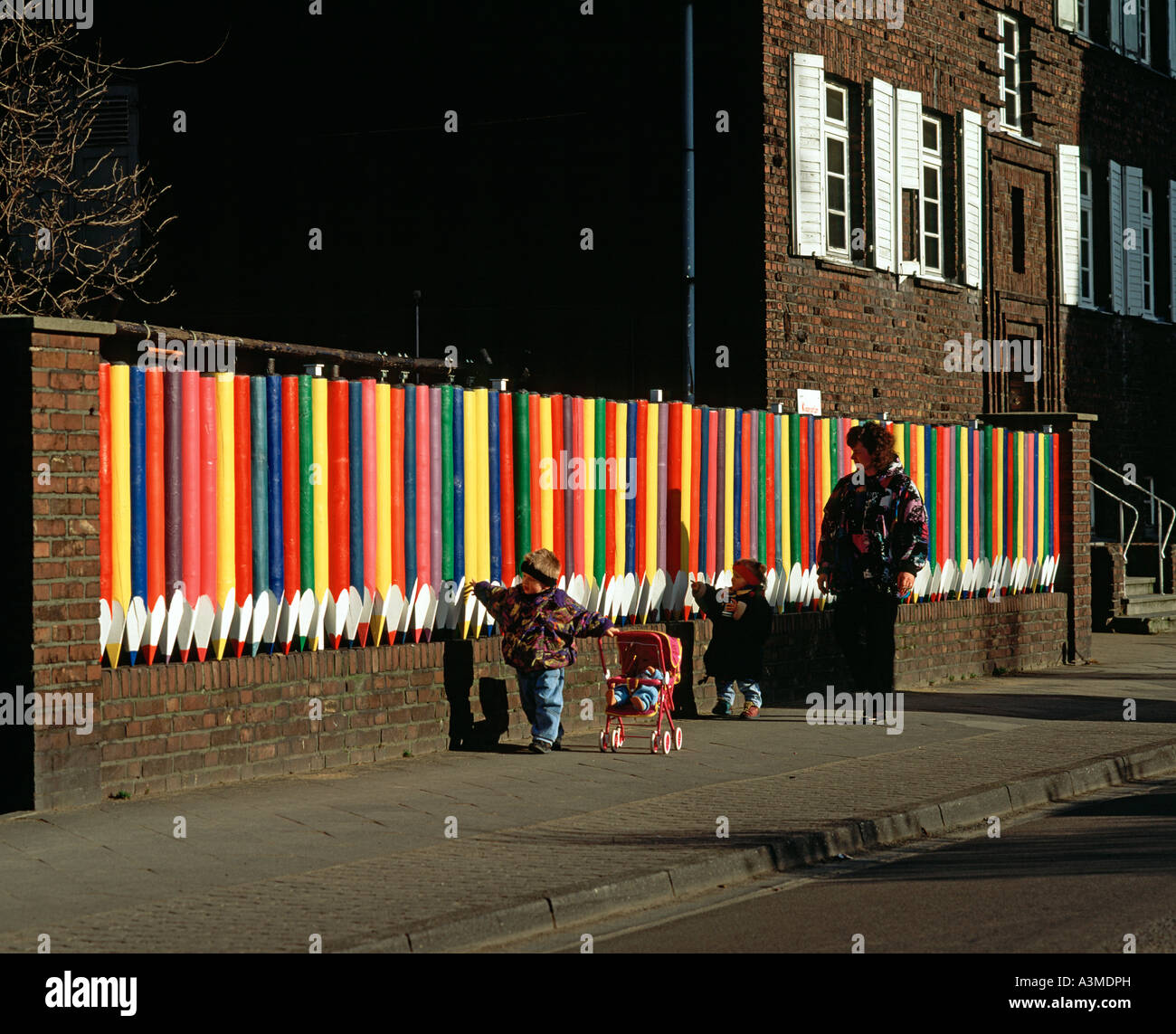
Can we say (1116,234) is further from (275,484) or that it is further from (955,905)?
(955,905)

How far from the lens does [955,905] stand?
7.08 meters

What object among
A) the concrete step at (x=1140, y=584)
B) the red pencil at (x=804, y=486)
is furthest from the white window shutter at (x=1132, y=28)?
the red pencil at (x=804, y=486)

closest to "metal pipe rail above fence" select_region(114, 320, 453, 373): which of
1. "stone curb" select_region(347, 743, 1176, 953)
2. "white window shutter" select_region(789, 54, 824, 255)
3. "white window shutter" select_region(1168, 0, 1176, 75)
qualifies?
"white window shutter" select_region(789, 54, 824, 255)

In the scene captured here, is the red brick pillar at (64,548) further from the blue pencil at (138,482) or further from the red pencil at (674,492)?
the red pencil at (674,492)

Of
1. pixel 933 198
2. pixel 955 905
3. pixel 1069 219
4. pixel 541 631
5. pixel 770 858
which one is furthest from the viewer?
pixel 1069 219

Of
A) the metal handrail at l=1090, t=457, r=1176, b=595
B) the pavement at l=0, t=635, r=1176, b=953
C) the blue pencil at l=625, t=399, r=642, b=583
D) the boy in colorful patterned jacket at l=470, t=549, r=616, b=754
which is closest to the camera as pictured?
the pavement at l=0, t=635, r=1176, b=953

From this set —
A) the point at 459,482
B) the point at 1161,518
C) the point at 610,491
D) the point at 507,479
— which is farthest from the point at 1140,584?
the point at 459,482

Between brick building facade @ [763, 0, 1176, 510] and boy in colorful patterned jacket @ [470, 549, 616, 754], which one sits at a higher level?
brick building facade @ [763, 0, 1176, 510]

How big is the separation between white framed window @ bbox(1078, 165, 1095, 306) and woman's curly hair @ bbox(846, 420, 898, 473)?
1312 cm

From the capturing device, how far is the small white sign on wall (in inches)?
727

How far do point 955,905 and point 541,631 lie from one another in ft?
14.0

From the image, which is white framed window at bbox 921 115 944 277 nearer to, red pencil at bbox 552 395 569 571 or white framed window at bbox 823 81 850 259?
white framed window at bbox 823 81 850 259

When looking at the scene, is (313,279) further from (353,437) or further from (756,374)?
(353,437)
